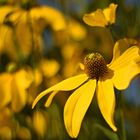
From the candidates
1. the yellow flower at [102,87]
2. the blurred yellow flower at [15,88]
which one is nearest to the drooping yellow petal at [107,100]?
the yellow flower at [102,87]

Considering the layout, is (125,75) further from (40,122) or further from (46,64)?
(46,64)

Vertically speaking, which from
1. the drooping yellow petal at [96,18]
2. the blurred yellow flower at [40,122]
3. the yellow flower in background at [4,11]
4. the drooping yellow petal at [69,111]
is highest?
the drooping yellow petal at [96,18]

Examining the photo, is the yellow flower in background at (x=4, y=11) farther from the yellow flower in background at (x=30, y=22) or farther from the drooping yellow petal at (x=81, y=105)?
the drooping yellow petal at (x=81, y=105)

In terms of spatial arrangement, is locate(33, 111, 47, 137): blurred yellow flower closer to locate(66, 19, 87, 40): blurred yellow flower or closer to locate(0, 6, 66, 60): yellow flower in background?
locate(0, 6, 66, 60): yellow flower in background

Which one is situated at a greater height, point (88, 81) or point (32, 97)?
point (88, 81)

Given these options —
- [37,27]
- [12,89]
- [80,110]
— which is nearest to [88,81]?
[80,110]

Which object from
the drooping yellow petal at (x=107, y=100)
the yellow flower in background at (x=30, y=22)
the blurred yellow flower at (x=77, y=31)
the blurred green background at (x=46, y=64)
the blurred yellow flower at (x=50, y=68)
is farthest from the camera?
the blurred yellow flower at (x=77, y=31)

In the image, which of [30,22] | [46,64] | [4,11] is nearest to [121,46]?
[30,22]

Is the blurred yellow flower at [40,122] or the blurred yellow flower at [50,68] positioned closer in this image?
the blurred yellow flower at [40,122]

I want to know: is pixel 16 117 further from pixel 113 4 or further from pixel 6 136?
pixel 113 4
